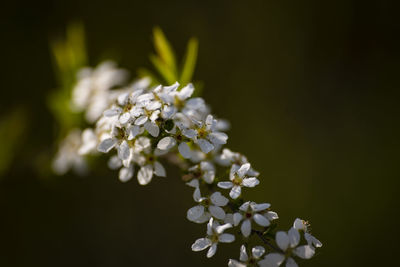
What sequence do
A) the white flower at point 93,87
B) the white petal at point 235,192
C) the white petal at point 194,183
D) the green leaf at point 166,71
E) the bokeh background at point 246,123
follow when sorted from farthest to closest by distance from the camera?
the bokeh background at point 246,123, the white flower at point 93,87, the green leaf at point 166,71, the white petal at point 194,183, the white petal at point 235,192

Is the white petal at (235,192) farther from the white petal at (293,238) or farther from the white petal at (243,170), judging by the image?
the white petal at (293,238)

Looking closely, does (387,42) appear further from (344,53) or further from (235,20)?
(235,20)

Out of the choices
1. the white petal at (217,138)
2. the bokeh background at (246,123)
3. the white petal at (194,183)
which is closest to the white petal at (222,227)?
the white petal at (194,183)

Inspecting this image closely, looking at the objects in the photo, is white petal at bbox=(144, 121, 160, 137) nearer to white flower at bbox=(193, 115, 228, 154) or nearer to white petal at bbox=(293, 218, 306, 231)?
white flower at bbox=(193, 115, 228, 154)

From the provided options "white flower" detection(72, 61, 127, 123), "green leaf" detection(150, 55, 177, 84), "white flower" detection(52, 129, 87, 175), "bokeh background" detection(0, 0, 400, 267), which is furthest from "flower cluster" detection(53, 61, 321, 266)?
"bokeh background" detection(0, 0, 400, 267)

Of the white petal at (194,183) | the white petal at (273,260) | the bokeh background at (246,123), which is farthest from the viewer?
the bokeh background at (246,123)

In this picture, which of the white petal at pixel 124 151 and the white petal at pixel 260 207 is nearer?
the white petal at pixel 260 207

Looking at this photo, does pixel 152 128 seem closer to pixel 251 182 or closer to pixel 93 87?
pixel 251 182

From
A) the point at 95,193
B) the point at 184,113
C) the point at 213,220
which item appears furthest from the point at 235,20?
the point at 213,220
